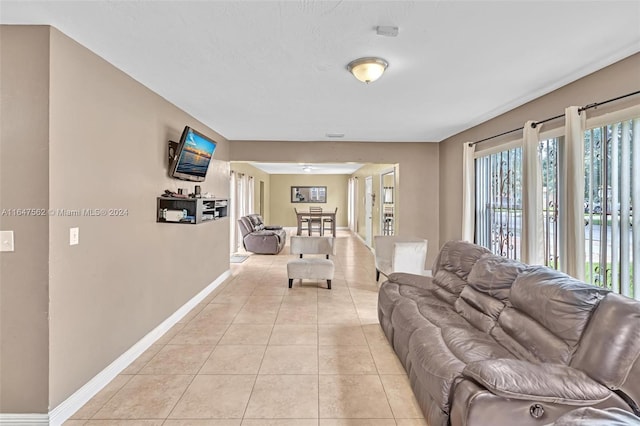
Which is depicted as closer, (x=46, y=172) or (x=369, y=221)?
(x=46, y=172)

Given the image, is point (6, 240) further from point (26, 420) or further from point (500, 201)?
point (500, 201)

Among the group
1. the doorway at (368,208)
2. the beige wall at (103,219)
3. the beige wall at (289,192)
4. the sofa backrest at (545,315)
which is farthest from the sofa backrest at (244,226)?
the sofa backrest at (545,315)

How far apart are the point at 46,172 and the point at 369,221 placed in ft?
25.3

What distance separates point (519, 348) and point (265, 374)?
1.80 m

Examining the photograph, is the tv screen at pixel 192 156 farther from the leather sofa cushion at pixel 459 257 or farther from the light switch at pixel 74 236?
the leather sofa cushion at pixel 459 257

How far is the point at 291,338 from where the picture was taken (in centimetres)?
320

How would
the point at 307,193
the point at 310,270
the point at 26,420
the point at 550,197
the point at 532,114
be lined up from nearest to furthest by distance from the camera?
1. the point at 26,420
2. the point at 550,197
3. the point at 532,114
4. the point at 310,270
5. the point at 307,193

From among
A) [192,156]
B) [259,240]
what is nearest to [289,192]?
[259,240]

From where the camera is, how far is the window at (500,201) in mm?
3641

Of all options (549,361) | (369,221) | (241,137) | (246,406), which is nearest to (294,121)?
(241,137)

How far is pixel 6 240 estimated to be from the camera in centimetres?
194

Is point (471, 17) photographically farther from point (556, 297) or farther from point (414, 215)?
point (414, 215)

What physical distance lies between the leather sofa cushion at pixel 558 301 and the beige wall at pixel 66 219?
2.94 meters

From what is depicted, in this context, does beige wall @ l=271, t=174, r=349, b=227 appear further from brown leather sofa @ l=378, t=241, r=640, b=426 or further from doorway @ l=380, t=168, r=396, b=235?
brown leather sofa @ l=378, t=241, r=640, b=426
